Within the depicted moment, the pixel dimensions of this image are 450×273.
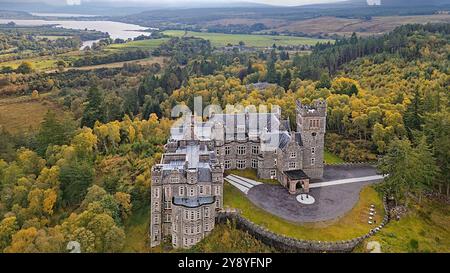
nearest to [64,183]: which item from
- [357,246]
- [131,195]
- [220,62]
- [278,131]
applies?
[131,195]

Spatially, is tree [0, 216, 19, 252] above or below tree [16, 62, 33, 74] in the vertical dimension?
below

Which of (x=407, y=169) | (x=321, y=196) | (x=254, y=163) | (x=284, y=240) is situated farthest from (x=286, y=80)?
(x=284, y=240)

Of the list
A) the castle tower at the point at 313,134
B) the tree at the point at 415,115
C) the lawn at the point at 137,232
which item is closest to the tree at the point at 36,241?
the lawn at the point at 137,232

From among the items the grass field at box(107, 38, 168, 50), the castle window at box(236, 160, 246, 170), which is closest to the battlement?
the castle window at box(236, 160, 246, 170)

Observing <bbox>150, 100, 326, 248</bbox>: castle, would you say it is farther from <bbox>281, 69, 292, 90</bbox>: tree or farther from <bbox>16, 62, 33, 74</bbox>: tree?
<bbox>16, 62, 33, 74</bbox>: tree

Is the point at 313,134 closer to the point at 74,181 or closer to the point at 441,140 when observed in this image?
the point at 441,140

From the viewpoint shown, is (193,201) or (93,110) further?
(93,110)
